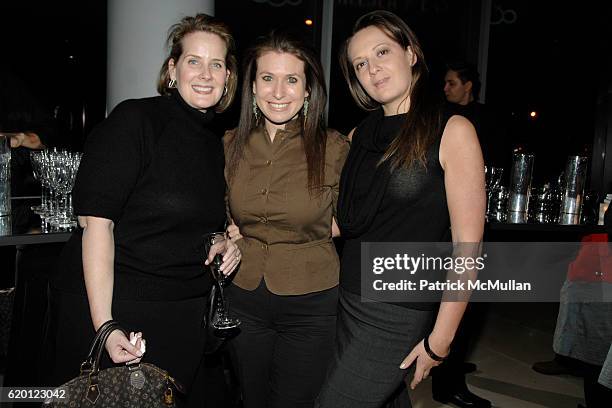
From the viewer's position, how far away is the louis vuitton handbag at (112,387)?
60.9 inches

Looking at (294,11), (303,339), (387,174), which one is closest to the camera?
(387,174)

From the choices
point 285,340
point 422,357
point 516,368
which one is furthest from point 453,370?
point 422,357

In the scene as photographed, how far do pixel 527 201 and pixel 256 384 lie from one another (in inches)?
86.8

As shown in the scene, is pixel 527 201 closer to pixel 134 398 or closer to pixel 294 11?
pixel 134 398

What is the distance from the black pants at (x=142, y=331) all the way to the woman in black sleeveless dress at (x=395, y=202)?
0.50m

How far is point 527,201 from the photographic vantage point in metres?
3.58

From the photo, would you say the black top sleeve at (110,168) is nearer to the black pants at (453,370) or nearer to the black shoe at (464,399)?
the black pants at (453,370)

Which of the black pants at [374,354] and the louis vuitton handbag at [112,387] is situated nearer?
the louis vuitton handbag at [112,387]

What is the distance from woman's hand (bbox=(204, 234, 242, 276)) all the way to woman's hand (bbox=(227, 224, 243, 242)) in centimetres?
14

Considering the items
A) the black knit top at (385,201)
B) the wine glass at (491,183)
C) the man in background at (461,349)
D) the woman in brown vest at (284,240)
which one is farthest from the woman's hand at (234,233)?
the wine glass at (491,183)

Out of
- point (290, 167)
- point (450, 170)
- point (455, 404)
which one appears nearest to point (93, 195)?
point (290, 167)

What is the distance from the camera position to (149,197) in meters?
1.83

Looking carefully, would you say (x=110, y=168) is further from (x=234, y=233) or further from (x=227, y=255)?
(x=234, y=233)

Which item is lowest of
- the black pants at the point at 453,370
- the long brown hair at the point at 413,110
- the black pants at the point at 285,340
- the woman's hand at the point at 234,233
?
the black pants at the point at 453,370
